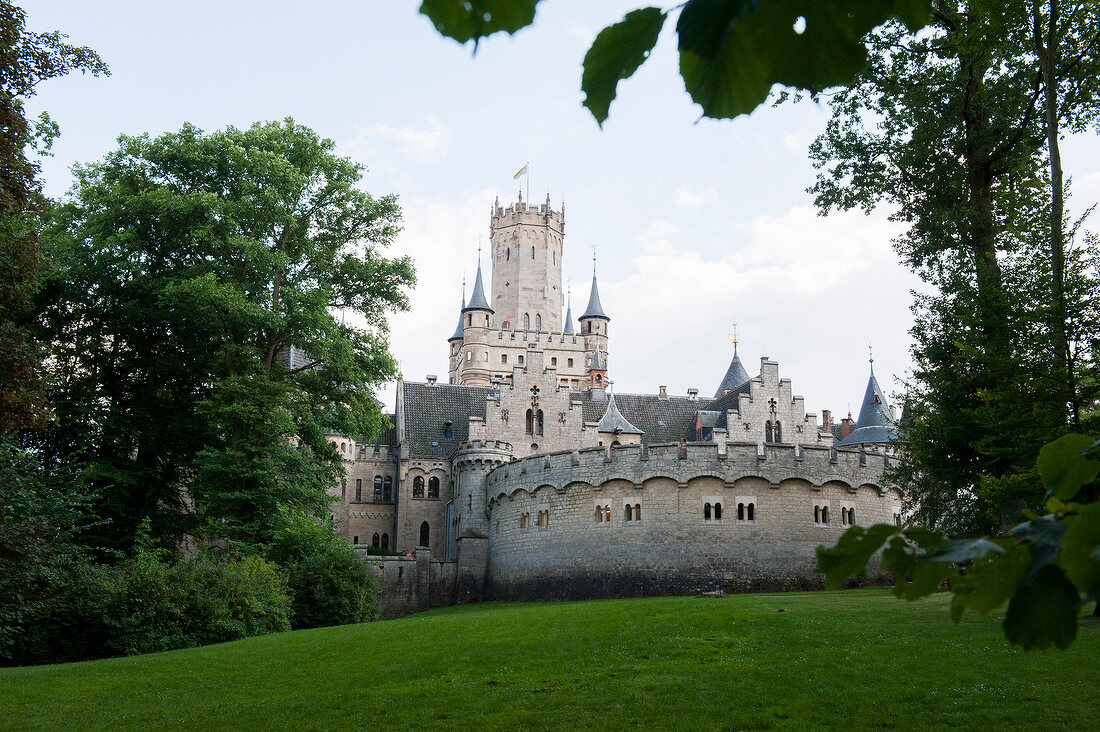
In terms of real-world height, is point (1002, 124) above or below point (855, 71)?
above

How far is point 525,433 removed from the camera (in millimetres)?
44938

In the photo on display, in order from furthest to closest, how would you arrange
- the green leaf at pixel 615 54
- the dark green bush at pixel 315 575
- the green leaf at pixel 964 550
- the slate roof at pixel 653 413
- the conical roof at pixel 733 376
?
1. the conical roof at pixel 733 376
2. the slate roof at pixel 653 413
3. the dark green bush at pixel 315 575
4. the green leaf at pixel 615 54
5. the green leaf at pixel 964 550

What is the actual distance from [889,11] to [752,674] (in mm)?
11863

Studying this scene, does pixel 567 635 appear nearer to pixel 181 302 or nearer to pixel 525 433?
pixel 181 302

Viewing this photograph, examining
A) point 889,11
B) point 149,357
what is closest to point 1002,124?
point 889,11

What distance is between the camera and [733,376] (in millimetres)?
55281

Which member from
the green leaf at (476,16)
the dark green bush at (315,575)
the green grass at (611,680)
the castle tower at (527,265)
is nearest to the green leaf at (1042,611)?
the green leaf at (476,16)

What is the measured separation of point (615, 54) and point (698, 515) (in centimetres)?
3157

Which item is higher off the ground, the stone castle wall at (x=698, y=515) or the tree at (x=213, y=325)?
the tree at (x=213, y=325)

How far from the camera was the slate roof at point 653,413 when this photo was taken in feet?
154

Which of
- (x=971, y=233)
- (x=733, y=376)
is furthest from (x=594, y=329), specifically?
(x=971, y=233)

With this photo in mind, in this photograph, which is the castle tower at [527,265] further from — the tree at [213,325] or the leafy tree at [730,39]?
the leafy tree at [730,39]

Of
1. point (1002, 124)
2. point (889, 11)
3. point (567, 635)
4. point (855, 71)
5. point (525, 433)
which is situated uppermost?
point (1002, 124)

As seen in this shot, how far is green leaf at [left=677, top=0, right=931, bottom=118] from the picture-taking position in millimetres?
1461
